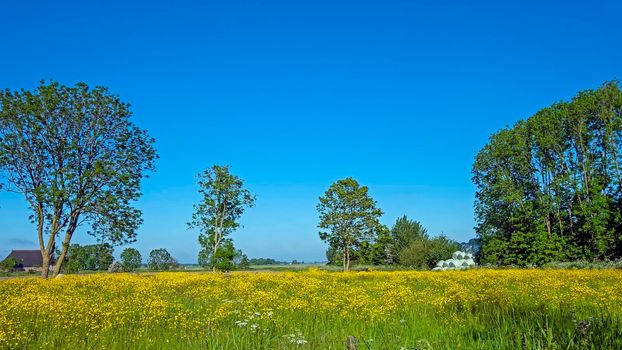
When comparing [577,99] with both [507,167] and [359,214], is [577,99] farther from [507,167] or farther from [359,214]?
[359,214]

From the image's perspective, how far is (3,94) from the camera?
24.4 meters

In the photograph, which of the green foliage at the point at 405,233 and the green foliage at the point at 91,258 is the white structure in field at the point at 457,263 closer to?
the green foliage at the point at 405,233

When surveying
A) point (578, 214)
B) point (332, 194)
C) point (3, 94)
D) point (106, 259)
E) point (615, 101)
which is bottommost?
point (106, 259)

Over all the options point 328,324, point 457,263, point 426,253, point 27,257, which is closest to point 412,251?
point 426,253

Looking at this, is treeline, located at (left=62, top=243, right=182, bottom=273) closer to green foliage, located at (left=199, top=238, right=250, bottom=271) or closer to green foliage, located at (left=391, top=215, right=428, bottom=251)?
green foliage, located at (left=199, top=238, right=250, bottom=271)

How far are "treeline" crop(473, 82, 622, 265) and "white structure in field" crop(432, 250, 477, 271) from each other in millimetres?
1864

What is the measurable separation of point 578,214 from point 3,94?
1777 inches

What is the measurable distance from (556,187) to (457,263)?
11888 mm

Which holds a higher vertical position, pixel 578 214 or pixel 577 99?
pixel 577 99

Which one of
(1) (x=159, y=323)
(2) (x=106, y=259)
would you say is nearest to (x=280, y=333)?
(1) (x=159, y=323)

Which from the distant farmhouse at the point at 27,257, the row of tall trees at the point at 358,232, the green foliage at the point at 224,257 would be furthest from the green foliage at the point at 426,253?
the distant farmhouse at the point at 27,257

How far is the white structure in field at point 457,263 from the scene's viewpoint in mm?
40331

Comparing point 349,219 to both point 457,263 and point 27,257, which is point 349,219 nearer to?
point 457,263

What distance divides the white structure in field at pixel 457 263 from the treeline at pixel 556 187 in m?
1.86
